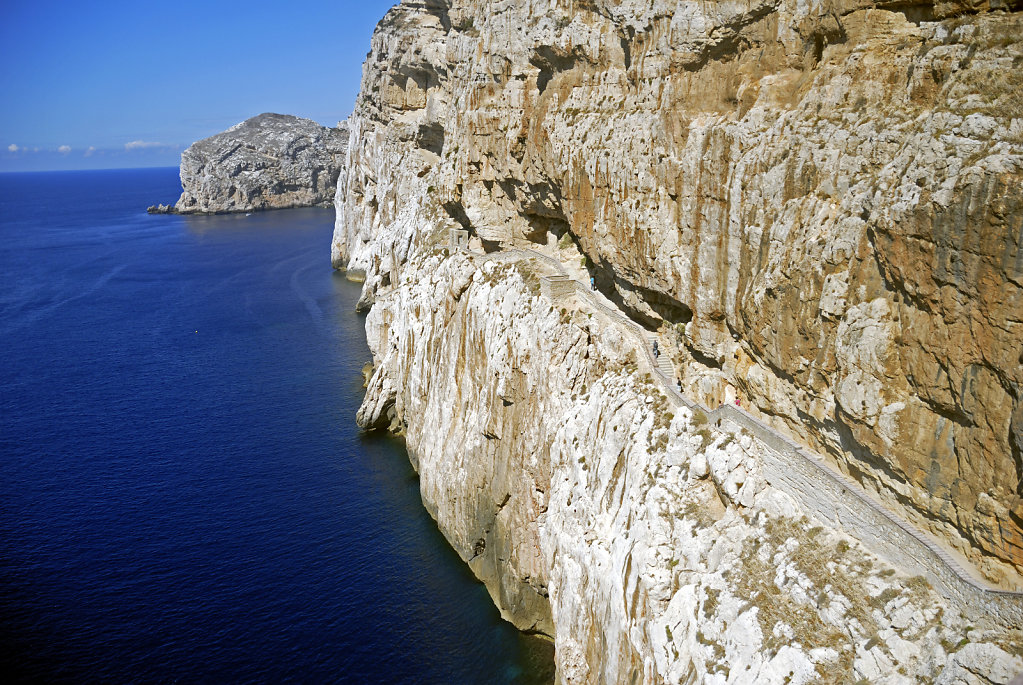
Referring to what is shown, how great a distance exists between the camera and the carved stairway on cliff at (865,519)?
17875 mm

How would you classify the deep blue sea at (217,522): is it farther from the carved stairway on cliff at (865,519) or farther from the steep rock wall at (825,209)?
the steep rock wall at (825,209)

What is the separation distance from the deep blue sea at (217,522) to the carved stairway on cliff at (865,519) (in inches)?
699

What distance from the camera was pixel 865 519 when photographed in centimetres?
2159

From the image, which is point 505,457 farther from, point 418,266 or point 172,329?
point 172,329

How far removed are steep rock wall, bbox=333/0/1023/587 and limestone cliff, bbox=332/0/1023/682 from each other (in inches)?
3.2

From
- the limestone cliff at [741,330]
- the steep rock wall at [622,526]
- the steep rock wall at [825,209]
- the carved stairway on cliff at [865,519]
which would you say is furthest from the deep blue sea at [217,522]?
the steep rock wall at [825,209]

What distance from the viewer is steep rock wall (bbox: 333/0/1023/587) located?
18.8 m

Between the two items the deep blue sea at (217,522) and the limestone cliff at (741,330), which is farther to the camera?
the deep blue sea at (217,522)

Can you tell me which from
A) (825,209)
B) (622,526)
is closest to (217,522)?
(622,526)

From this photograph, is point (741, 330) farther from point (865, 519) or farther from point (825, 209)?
point (865, 519)

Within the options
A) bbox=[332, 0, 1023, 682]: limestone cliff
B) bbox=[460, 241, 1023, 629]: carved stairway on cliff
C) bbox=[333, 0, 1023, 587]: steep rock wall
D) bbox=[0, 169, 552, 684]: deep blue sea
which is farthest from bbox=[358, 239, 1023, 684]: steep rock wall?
bbox=[0, 169, 552, 684]: deep blue sea

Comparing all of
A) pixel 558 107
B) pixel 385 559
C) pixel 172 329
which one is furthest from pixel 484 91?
pixel 172 329

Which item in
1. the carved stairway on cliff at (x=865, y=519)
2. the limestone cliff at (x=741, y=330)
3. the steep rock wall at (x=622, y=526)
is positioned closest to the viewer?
the carved stairway on cliff at (x=865, y=519)

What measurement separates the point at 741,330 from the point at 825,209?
19.0 ft
